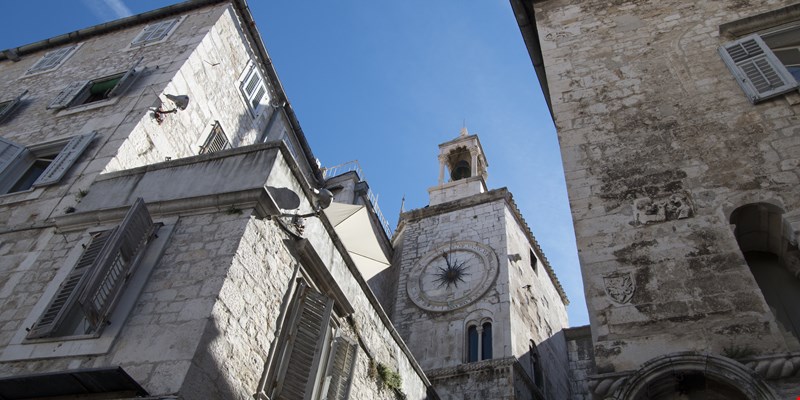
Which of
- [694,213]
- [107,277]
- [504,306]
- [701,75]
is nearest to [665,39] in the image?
[701,75]

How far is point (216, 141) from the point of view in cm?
1216

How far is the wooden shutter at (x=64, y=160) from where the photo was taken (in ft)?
30.0

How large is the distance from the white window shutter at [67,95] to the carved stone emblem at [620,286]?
398 inches

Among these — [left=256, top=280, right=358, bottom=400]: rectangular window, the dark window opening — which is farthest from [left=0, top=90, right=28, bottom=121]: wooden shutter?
[left=256, top=280, right=358, bottom=400]: rectangular window

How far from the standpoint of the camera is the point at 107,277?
627 centimetres

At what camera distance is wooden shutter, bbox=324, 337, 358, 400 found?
24.5 ft

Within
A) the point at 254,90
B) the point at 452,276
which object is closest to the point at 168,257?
the point at 254,90

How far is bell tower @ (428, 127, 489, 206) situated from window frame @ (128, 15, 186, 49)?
11.4 meters

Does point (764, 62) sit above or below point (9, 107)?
below

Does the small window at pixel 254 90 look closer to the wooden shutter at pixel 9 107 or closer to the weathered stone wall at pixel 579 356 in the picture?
the wooden shutter at pixel 9 107

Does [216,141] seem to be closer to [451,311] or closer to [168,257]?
[168,257]

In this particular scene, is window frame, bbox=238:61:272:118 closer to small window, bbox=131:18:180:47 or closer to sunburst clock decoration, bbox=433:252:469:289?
small window, bbox=131:18:180:47

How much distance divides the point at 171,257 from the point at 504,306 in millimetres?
11668

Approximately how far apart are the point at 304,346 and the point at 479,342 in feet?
33.0
